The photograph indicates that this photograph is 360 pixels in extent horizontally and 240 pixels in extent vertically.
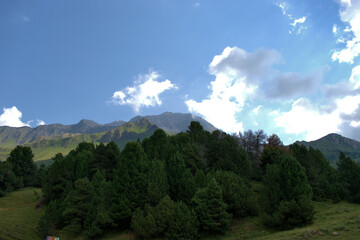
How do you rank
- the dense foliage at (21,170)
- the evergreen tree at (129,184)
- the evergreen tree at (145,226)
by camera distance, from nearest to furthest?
the evergreen tree at (145,226), the evergreen tree at (129,184), the dense foliage at (21,170)

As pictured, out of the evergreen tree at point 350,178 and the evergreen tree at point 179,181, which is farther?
the evergreen tree at point 350,178

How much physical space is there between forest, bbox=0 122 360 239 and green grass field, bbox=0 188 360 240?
63.9 inches

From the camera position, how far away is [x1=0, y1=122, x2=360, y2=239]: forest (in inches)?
1251

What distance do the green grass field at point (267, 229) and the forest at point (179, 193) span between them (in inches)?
63.9

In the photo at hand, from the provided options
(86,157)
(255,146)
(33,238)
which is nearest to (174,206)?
(33,238)

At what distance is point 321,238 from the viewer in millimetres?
20047

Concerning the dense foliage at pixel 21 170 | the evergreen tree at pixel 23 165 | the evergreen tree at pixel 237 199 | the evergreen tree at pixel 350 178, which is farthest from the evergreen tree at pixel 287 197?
the evergreen tree at pixel 23 165

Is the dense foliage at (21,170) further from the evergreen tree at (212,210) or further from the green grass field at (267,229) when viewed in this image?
the evergreen tree at (212,210)

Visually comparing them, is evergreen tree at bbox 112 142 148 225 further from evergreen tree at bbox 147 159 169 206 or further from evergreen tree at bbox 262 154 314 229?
evergreen tree at bbox 262 154 314 229

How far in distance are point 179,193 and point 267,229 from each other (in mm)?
16804

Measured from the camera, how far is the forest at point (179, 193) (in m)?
31.8

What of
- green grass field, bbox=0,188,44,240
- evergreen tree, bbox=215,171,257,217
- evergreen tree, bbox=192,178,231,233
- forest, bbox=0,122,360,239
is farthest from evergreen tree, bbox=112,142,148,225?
green grass field, bbox=0,188,44,240

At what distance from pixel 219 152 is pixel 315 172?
924 inches

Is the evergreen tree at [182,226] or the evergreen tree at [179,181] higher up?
the evergreen tree at [179,181]
